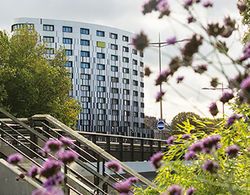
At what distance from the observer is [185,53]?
8.50ft

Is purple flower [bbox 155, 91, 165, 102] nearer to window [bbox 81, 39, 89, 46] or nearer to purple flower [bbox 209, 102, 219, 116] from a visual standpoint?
purple flower [bbox 209, 102, 219, 116]

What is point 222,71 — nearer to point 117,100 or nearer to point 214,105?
point 214,105

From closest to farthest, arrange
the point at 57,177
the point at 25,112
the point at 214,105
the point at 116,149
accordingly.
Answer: the point at 57,177
the point at 214,105
the point at 116,149
the point at 25,112

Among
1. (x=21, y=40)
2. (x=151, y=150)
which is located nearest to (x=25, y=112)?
(x=21, y=40)

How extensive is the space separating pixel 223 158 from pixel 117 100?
3807 inches

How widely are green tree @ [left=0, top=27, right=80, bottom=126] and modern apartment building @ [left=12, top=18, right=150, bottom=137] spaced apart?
2094 inches

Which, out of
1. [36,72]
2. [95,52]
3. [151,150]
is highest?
[95,52]

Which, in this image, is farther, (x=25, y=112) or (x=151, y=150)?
(x=25, y=112)

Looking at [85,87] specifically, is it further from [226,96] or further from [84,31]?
[226,96]

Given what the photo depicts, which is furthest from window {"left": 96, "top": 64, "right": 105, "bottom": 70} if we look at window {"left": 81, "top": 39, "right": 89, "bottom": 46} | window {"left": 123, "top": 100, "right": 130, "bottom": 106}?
window {"left": 123, "top": 100, "right": 130, "bottom": 106}

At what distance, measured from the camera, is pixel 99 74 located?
101250 mm

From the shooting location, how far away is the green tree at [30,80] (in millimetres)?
38469

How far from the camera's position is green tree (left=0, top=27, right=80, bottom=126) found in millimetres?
38469

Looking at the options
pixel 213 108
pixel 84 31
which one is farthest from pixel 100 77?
pixel 213 108
